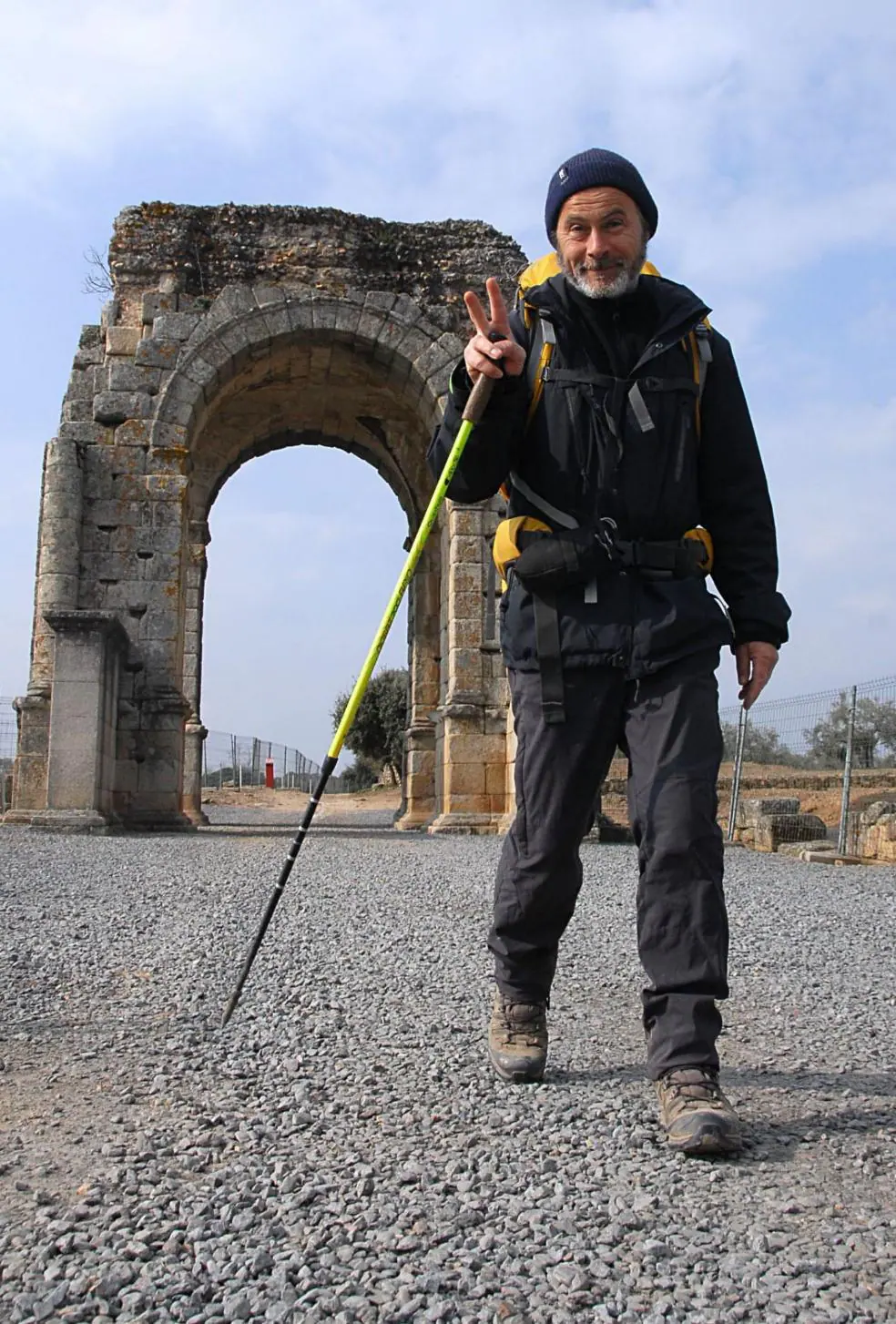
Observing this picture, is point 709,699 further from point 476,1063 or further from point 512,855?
point 476,1063

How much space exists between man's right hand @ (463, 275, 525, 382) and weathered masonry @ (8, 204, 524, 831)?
8.98 m

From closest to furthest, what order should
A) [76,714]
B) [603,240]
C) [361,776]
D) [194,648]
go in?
1. [603,240]
2. [76,714]
3. [194,648]
4. [361,776]

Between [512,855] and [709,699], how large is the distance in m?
0.62

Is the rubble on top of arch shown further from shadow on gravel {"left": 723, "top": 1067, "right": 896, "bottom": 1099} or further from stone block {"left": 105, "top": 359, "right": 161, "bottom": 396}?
shadow on gravel {"left": 723, "top": 1067, "right": 896, "bottom": 1099}

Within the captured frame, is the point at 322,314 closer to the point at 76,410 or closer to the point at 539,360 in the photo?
the point at 76,410

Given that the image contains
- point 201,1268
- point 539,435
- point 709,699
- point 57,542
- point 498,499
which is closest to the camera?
point 201,1268

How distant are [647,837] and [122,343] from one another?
11733 millimetres

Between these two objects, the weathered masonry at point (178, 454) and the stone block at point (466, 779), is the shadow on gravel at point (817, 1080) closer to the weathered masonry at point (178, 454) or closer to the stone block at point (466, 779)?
the weathered masonry at point (178, 454)

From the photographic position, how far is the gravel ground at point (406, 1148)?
5.97 feet

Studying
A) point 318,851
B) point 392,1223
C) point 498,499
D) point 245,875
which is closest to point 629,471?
point 392,1223

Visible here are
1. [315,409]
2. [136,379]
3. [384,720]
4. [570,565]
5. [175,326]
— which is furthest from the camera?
[384,720]

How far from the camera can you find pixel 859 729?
13.9 m

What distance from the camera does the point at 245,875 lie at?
7.96 metres

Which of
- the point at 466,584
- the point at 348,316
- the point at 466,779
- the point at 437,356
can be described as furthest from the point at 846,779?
the point at 348,316
